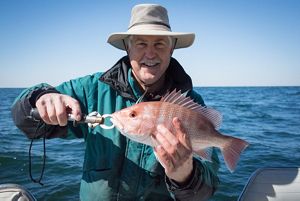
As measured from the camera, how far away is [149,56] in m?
3.03

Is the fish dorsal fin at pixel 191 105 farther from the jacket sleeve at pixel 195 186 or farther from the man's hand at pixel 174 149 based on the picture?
the jacket sleeve at pixel 195 186

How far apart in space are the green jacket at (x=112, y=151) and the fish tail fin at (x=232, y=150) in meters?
0.24

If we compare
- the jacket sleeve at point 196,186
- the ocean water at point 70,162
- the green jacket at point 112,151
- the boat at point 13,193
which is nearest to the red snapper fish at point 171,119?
the jacket sleeve at point 196,186

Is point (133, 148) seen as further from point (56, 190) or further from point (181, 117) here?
point (56, 190)

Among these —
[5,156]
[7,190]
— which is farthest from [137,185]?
[5,156]

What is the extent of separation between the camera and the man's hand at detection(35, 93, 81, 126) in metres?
2.33

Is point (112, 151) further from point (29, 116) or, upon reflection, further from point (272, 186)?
point (272, 186)

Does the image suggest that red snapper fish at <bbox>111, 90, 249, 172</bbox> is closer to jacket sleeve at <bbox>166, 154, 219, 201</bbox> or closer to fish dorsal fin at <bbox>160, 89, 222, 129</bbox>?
fish dorsal fin at <bbox>160, 89, 222, 129</bbox>

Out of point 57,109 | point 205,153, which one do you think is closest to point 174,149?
point 205,153

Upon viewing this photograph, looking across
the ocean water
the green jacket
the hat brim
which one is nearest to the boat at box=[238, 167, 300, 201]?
the green jacket

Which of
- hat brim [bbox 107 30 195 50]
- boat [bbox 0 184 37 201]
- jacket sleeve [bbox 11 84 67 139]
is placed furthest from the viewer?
hat brim [bbox 107 30 195 50]

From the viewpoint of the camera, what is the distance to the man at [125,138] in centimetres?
275

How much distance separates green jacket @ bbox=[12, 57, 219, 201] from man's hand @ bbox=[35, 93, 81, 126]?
29 centimetres

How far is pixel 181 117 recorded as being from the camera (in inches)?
100
